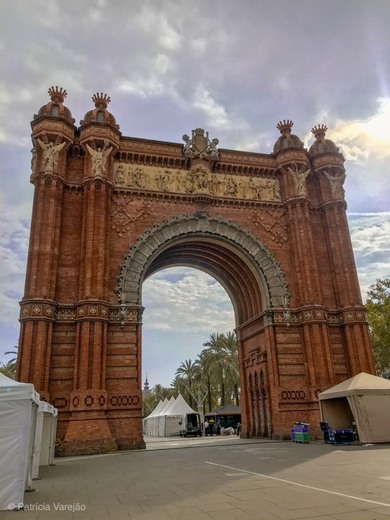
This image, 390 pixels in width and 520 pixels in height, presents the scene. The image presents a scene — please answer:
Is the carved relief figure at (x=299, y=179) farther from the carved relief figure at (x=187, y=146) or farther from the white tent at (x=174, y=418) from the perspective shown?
the white tent at (x=174, y=418)

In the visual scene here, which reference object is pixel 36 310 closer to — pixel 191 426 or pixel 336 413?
pixel 336 413

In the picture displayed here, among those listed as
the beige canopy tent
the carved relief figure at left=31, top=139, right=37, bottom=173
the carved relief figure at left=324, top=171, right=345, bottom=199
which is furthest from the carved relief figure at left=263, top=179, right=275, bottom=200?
the carved relief figure at left=31, top=139, right=37, bottom=173

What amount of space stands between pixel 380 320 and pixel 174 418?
21989 millimetres

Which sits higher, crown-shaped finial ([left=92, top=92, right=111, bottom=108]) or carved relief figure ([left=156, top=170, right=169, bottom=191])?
crown-shaped finial ([left=92, top=92, right=111, bottom=108])

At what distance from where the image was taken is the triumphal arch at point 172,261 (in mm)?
19844

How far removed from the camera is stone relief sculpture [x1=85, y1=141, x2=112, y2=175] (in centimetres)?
2311

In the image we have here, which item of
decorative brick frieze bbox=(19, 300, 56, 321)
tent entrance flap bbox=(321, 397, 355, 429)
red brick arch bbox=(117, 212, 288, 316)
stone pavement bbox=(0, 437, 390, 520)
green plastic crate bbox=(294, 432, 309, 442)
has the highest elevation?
red brick arch bbox=(117, 212, 288, 316)

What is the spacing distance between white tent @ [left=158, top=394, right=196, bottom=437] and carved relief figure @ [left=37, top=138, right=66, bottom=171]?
2780 cm

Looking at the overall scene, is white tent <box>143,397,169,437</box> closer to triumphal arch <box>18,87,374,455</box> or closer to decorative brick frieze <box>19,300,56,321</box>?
triumphal arch <box>18,87,374,455</box>

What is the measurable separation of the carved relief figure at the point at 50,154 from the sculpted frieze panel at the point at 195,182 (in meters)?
3.39

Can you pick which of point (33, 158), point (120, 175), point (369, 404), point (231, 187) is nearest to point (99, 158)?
point (120, 175)

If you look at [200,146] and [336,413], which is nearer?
[336,413]

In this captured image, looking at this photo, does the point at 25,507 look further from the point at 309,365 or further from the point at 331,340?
the point at 331,340

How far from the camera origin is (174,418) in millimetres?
42344
